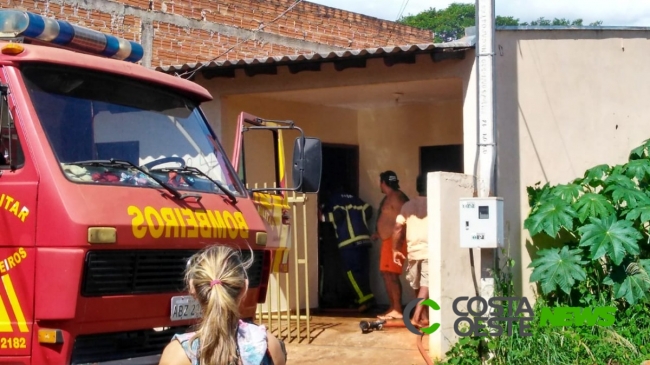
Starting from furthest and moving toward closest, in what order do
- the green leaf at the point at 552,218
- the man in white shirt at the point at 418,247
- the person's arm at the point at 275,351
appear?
the man in white shirt at the point at 418,247 → the green leaf at the point at 552,218 → the person's arm at the point at 275,351

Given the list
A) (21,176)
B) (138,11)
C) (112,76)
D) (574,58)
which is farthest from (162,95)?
(138,11)

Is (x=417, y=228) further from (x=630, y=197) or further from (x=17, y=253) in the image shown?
(x=17, y=253)

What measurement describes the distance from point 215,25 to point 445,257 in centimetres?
621

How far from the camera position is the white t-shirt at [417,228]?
9242 mm

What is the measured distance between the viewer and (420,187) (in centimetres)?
981

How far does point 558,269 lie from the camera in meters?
7.65

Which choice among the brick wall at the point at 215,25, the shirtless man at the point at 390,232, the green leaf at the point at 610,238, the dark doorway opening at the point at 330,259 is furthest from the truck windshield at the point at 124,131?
the dark doorway opening at the point at 330,259

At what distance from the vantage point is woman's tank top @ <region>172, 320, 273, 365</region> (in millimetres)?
3233

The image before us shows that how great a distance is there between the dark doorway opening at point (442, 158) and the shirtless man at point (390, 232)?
50.6 inches

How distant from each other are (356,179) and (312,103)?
1306 millimetres

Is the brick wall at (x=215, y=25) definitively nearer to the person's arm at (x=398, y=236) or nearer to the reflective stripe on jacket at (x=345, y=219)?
the reflective stripe on jacket at (x=345, y=219)

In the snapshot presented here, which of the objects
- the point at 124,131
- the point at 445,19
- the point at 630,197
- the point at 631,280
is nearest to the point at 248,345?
the point at 124,131

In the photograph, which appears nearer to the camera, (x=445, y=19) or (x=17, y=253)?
(x=17, y=253)

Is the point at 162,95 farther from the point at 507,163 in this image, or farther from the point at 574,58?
the point at 574,58
